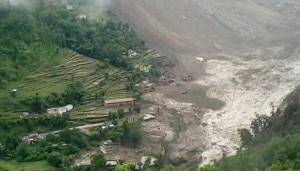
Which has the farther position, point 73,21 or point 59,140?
point 73,21

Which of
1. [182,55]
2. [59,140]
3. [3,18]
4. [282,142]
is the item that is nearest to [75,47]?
[3,18]

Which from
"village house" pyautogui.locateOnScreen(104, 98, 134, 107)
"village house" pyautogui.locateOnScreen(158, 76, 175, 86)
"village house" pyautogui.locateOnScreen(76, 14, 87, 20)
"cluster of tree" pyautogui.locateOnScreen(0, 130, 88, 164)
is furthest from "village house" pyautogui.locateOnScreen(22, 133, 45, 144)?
"village house" pyautogui.locateOnScreen(76, 14, 87, 20)

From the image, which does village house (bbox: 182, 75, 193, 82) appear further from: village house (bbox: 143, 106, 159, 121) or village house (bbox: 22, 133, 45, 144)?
village house (bbox: 22, 133, 45, 144)

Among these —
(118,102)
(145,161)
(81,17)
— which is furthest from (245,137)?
(81,17)

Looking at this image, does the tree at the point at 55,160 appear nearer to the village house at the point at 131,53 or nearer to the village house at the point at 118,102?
the village house at the point at 118,102

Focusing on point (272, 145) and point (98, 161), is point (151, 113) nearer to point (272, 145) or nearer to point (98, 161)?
point (98, 161)

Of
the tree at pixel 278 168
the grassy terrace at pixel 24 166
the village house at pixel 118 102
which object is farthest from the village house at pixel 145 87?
the tree at pixel 278 168

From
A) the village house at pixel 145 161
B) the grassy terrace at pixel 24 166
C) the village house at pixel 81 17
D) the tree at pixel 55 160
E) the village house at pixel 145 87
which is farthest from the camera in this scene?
the village house at pixel 81 17

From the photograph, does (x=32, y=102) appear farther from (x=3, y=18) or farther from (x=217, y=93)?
(x=217, y=93)
